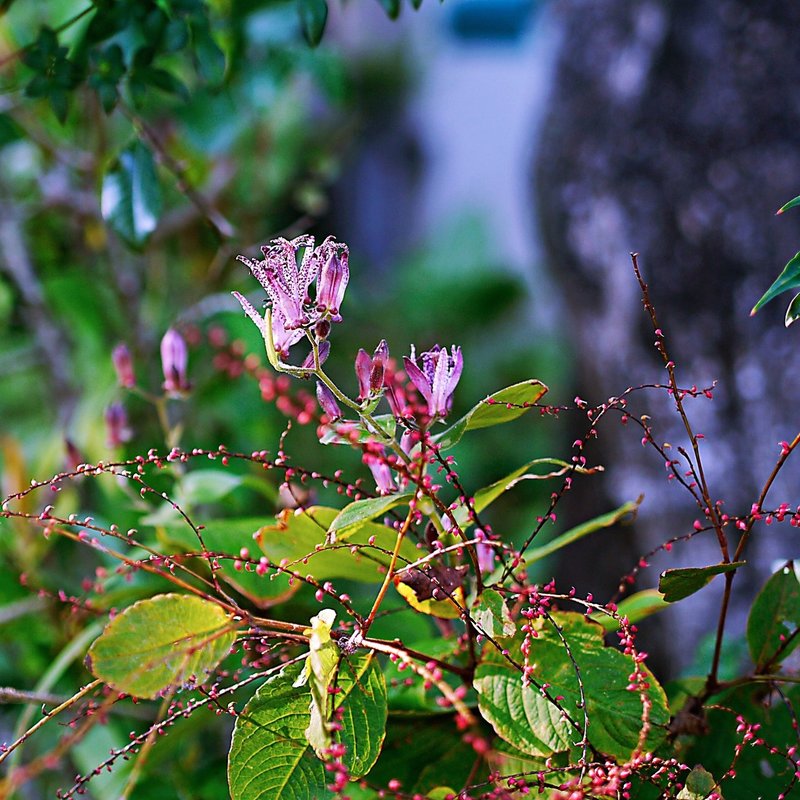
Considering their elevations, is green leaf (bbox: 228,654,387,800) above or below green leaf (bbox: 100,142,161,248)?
below

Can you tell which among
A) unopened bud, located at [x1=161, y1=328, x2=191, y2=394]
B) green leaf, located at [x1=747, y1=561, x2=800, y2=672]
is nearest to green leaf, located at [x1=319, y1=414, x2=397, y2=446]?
green leaf, located at [x1=747, y1=561, x2=800, y2=672]

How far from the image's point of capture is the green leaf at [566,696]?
0.39 m

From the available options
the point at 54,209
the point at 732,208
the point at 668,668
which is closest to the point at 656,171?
the point at 732,208

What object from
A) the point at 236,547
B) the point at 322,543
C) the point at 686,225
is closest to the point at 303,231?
the point at 686,225

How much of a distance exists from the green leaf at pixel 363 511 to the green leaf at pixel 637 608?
139 millimetres

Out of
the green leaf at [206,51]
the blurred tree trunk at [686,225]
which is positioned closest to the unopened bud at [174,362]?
the green leaf at [206,51]

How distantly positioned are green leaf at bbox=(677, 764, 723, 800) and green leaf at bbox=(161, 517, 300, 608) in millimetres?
238

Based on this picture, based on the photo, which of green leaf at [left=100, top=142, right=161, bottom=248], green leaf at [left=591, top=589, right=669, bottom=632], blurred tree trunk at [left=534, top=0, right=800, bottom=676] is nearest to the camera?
green leaf at [left=591, top=589, right=669, bottom=632]

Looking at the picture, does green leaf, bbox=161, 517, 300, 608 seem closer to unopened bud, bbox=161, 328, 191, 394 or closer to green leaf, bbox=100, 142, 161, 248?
unopened bud, bbox=161, 328, 191, 394

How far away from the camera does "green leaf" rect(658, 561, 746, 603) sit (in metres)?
0.39

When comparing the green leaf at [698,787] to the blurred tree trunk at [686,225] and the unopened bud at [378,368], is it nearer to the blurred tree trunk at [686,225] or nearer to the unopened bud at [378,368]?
the unopened bud at [378,368]

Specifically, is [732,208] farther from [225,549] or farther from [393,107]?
[393,107]

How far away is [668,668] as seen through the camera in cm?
135

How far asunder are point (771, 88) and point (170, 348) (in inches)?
33.2
